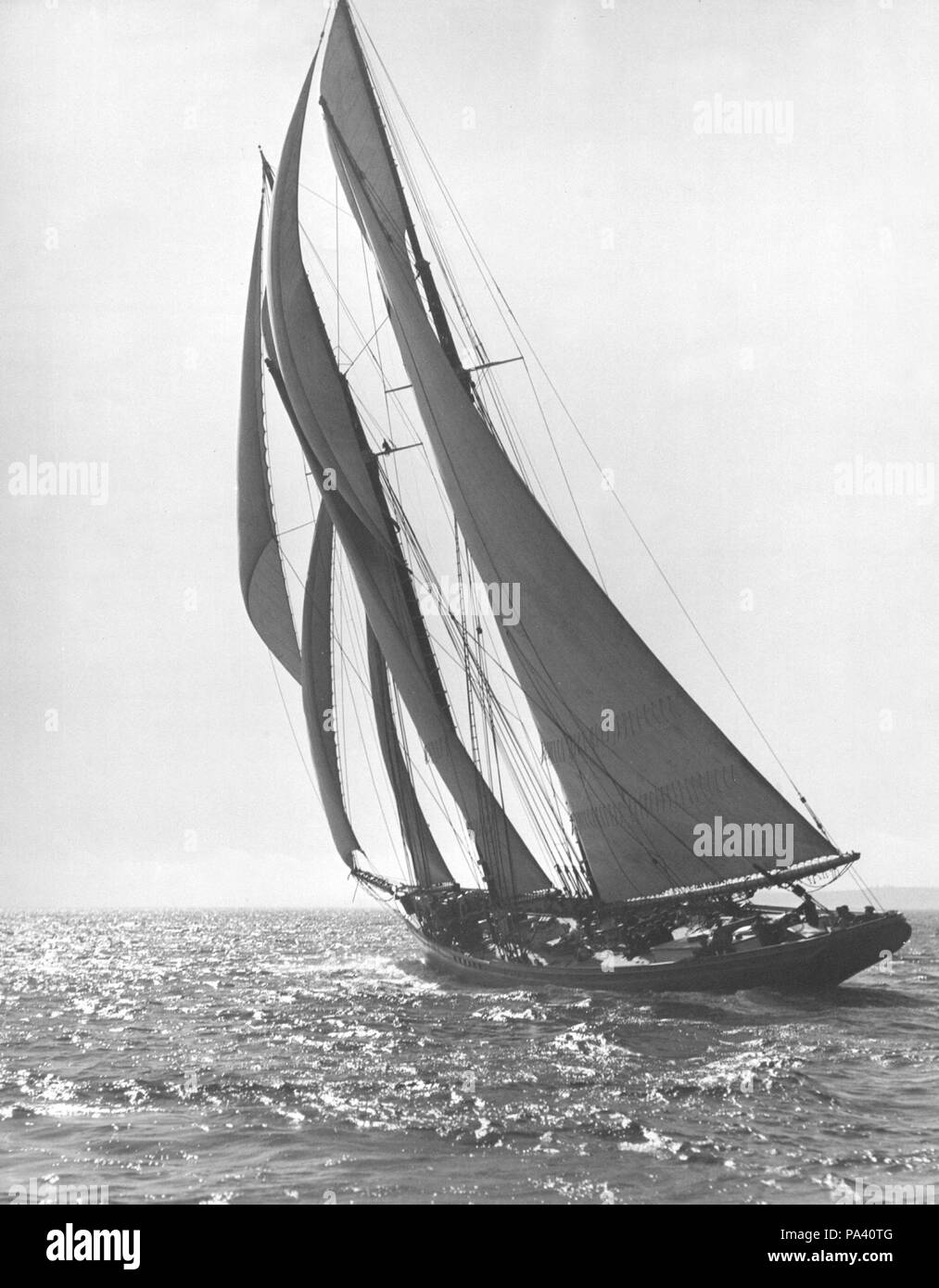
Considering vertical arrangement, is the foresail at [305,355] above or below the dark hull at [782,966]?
above

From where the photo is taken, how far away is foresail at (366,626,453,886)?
3844cm

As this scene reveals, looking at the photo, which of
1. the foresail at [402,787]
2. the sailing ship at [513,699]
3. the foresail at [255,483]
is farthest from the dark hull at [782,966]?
the foresail at [255,483]

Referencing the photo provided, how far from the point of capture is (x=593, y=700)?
1043 inches

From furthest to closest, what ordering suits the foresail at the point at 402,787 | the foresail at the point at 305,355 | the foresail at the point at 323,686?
the foresail at the point at 402,787 < the foresail at the point at 323,686 < the foresail at the point at 305,355

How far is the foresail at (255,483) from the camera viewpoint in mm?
37062

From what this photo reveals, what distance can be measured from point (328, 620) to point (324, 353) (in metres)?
9.59

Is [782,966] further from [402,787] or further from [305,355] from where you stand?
[305,355]

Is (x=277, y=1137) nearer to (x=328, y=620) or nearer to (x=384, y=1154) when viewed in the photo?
(x=384, y=1154)

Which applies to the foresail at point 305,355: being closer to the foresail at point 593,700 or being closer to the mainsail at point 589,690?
the mainsail at point 589,690

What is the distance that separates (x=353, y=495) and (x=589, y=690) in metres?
9.64

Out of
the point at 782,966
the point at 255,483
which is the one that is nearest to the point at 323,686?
the point at 255,483

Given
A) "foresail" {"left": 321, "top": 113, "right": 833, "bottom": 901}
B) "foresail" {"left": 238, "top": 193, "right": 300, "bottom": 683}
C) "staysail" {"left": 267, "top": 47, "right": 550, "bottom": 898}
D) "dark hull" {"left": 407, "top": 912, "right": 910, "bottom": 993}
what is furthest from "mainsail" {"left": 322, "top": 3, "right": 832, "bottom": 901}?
"foresail" {"left": 238, "top": 193, "right": 300, "bottom": 683}

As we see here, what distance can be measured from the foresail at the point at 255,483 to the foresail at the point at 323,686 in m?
1.62
